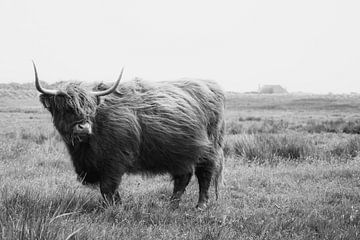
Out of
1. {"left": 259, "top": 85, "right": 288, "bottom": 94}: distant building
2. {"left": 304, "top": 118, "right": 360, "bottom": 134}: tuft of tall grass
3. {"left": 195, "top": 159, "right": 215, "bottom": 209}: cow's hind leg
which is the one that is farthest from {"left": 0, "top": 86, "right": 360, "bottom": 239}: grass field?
{"left": 259, "top": 85, "right": 288, "bottom": 94}: distant building

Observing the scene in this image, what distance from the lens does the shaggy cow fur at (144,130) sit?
435 centimetres

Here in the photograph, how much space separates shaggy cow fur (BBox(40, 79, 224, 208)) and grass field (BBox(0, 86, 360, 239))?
34 centimetres

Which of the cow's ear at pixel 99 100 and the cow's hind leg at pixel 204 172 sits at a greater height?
the cow's ear at pixel 99 100

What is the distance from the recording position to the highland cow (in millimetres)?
4336

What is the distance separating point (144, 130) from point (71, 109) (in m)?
0.87

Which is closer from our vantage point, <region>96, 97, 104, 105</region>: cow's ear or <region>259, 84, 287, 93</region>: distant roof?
<region>96, 97, 104, 105</region>: cow's ear

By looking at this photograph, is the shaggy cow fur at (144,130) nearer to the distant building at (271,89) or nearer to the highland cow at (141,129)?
the highland cow at (141,129)

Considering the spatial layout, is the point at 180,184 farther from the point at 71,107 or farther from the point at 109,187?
the point at 71,107

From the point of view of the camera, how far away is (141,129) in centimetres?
465

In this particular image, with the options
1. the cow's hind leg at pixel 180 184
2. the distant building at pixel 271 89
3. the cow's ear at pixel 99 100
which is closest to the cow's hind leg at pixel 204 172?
the cow's hind leg at pixel 180 184

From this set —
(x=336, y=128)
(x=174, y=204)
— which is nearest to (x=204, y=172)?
(x=174, y=204)

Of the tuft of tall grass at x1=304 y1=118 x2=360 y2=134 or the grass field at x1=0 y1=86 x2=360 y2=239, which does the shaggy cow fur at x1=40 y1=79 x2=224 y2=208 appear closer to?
the grass field at x1=0 y1=86 x2=360 y2=239

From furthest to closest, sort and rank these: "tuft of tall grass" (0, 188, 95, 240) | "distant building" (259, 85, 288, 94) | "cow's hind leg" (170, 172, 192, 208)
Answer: "distant building" (259, 85, 288, 94) < "cow's hind leg" (170, 172, 192, 208) < "tuft of tall grass" (0, 188, 95, 240)

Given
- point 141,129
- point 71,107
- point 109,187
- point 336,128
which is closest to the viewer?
point 71,107
